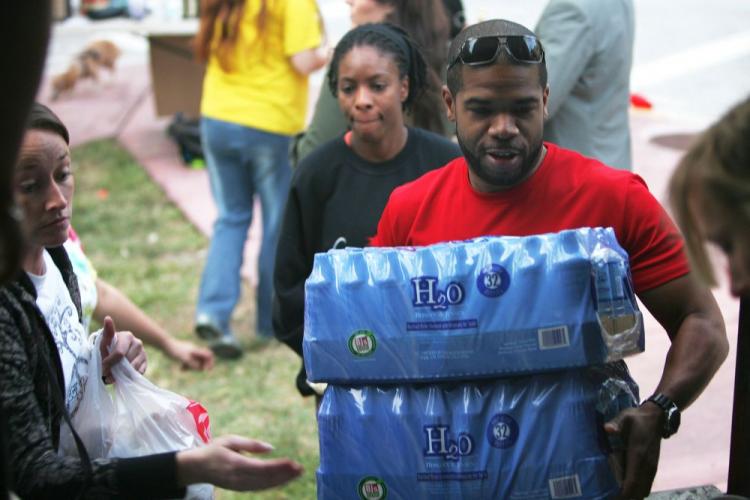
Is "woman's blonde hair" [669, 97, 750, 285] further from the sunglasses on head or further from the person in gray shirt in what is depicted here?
the person in gray shirt

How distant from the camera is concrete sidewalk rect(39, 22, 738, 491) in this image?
4711 millimetres

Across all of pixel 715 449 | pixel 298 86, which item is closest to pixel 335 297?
pixel 715 449

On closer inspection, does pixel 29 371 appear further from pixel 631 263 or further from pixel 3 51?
pixel 631 263

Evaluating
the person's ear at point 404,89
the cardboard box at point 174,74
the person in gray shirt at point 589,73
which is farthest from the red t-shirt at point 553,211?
the cardboard box at point 174,74

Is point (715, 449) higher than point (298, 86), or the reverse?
point (298, 86)

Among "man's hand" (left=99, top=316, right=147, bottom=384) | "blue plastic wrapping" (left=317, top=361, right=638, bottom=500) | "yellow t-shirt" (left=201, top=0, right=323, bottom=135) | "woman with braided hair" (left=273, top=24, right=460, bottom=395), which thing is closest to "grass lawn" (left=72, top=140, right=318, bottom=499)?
"yellow t-shirt" (left=201, top=0, right=323, bottom=135)

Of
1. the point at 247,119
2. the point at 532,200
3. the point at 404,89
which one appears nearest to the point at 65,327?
the point at 532,200

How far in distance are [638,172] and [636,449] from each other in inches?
265

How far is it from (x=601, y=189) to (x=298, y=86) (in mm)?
3773

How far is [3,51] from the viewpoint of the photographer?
1.25 meters

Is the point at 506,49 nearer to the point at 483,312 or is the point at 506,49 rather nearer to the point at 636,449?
the point at 483,312

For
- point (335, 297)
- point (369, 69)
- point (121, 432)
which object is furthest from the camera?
point (369, 69)

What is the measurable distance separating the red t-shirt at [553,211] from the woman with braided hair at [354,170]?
0.65 meters

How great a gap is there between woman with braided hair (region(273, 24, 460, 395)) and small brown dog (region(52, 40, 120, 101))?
9553mm
